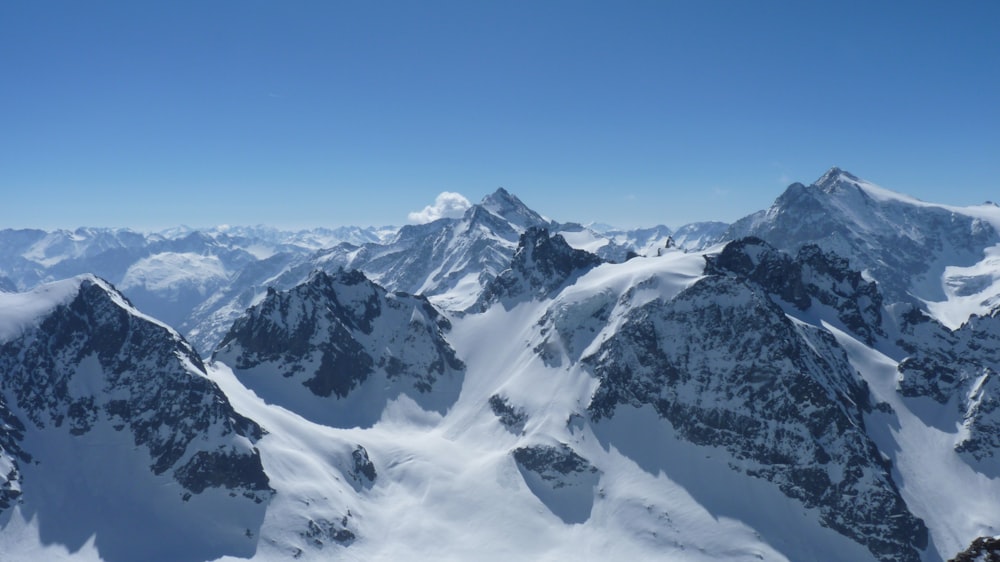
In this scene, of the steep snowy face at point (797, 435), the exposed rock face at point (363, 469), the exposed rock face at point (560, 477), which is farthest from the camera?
the exposed rock face at point (363, 469)

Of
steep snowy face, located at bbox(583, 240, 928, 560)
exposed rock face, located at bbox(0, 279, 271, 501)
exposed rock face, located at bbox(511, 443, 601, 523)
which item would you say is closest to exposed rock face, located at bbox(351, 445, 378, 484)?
exposed rock face, located at bbox(0, 279, 271, 501)

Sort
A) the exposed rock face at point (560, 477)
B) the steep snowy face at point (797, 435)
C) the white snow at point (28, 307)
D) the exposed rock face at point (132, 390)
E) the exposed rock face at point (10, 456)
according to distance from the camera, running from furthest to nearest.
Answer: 1. the exposed rock face at point (560, 477)
2. the white snow at point (28, 307)
3. the exposed rock face at point (132, 390)
4. the steep snowy face at point (797, 435)
5. the exposed rock face at point (10, 456)

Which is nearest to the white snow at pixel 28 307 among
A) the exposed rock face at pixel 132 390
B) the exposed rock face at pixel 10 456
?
the exposed rock face at pixel 132 390

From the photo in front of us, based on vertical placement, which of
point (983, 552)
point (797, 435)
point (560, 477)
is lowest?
point (560, 477)

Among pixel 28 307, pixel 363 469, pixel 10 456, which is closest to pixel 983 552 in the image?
pixel 363 469

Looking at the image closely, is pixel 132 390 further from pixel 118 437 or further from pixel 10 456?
pixel 10 456

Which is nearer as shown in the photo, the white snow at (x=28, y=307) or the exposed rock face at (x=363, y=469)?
the white snow at (x=28, y=307)

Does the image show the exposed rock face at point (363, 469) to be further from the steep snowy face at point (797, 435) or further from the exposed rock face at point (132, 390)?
the steep snowy face at point (797, 435)

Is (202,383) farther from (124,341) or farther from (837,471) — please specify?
(837,471)

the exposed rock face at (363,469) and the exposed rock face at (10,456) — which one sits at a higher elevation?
the exposed rock face at (363,469)

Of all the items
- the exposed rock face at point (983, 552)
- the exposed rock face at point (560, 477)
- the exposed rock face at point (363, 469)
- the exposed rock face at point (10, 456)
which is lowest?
the exposed rock face at point (10, 456)
